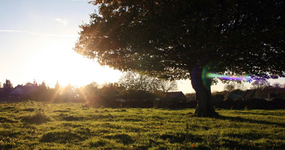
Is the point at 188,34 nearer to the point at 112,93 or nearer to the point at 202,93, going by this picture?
the point at 202,93

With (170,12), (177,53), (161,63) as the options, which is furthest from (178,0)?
(161,63)

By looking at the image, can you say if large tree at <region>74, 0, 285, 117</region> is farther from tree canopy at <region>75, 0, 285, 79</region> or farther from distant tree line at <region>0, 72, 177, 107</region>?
distant tree line at <region>0, 72, 177, 107</region>

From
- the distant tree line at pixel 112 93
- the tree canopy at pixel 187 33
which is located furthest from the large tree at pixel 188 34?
the distant tree line at pixel 112 93

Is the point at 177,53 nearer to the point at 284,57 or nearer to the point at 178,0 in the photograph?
the point at 178,0

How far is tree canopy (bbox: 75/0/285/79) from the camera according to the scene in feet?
40.7

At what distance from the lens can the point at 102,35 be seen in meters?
15.5

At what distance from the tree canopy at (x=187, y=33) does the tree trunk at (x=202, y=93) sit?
5.35 ft

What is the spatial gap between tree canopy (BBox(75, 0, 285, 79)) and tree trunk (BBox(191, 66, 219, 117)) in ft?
5.35

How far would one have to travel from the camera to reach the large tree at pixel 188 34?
1241 centimetres

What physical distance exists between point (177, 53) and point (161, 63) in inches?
88.3

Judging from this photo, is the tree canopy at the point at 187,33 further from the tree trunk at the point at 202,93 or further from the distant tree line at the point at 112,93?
the distant tree line at the point at 112,93

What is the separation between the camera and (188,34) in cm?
1388

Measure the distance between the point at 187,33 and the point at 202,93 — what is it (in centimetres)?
749

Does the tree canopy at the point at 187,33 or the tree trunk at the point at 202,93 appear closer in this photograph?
the tree canopy at the point at 187,33
